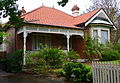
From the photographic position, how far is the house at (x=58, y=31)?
15086mm

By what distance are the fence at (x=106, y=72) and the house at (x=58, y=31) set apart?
29.2 feet

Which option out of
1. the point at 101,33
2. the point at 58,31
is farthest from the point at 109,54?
the point at 58,31

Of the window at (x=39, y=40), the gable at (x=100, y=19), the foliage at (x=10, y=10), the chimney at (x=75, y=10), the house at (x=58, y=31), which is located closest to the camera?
the foliage at (x=10, y=10)

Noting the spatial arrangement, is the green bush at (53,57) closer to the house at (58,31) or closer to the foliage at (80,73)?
the house at (58,31)

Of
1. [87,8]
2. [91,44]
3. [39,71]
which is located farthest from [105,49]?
[87,8]

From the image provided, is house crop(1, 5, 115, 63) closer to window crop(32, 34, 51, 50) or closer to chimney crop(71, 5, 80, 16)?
window crop(32, 34, 51, 50)

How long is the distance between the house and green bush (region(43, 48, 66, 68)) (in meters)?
2.89

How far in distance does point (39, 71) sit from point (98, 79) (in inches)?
287

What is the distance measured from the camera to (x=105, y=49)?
56.7 feet

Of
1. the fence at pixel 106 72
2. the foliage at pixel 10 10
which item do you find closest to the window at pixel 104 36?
the foliage at pixel 10 10

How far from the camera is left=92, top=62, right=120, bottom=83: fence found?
5.29m

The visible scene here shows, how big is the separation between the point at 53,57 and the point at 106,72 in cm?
676

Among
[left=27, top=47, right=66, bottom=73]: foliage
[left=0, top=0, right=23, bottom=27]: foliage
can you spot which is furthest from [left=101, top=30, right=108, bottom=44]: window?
[left=0, top=0, right=23, bottom=27]: foliage

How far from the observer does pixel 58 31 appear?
1527 centimetres
